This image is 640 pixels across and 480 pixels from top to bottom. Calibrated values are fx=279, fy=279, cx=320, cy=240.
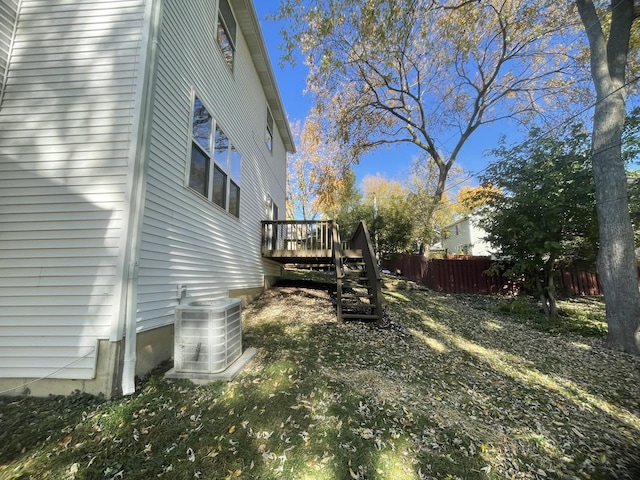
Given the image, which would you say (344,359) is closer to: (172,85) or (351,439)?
(351,439)

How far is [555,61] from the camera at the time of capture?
36.5ft

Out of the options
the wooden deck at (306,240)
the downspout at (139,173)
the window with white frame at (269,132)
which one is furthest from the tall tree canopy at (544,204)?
the downspout at (139,173)

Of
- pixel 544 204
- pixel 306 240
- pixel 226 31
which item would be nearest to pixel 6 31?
pixel 226 31

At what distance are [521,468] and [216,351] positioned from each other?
2.98 meters

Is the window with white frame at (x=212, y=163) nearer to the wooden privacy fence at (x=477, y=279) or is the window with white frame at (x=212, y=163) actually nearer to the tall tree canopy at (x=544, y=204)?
the tall tree canopy at (x=544, y=204)

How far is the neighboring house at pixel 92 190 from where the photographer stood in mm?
2855

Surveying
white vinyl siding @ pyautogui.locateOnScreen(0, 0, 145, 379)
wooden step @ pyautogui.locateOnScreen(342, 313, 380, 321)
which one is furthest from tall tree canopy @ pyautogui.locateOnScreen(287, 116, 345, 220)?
white vinyl siding @ pyautogui.locateOnScreen(0, 0, 145, 379)

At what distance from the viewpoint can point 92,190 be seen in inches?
120

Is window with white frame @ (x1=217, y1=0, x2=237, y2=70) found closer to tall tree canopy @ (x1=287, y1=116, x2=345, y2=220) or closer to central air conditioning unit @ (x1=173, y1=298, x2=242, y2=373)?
central air conditioning unit @ (x1=173, y1=298, x2=242, y2=373)

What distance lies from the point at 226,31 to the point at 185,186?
4.34m

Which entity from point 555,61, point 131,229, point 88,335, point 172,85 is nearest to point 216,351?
point 88,335

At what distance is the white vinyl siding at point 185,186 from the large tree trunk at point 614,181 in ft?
24.2

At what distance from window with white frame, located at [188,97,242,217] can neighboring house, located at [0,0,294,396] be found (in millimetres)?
278

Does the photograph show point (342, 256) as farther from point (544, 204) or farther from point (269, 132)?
point (269, 132)
